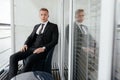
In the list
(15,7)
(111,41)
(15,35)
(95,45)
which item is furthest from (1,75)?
(111,41)

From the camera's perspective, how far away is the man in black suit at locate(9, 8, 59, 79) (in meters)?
2.87

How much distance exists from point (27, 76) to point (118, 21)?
4.64ft

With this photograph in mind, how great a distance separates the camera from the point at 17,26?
3.90 m

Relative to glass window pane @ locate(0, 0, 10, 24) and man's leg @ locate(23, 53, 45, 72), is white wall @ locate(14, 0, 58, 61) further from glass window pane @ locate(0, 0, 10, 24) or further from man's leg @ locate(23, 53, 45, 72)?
man's leg @ locate(23, 53, 45, 72)

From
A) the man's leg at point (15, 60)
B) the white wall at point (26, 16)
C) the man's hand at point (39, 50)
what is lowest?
the man's leg at point (15, 60)

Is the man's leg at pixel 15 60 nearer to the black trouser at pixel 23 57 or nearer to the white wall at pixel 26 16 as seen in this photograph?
→ the black trouser at pixel 23 57

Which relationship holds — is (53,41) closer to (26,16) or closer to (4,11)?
(26,16)

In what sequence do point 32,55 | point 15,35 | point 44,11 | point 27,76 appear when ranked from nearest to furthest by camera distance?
point 27,76
point 32,55
point 44,11
point 15,35

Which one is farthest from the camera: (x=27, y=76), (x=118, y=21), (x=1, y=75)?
(x=1, y=75)

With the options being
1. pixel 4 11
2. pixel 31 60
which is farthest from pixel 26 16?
pixel 31 60

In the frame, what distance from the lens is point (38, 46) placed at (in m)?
3.12

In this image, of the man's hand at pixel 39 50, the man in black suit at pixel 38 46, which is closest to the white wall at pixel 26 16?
the man in black suit at pixel 38 46

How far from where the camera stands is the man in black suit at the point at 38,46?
2.87 metres

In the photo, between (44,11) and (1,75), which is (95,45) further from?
(1,75)
